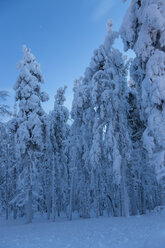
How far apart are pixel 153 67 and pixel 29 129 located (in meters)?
12.3

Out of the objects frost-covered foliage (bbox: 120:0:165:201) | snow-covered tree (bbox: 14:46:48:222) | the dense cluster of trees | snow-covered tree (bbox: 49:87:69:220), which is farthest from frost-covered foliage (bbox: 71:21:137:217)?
frost-covered foliage (bbox: 120:0:165:201)

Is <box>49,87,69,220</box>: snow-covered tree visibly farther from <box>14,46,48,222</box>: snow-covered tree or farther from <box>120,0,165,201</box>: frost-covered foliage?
<box>120,0,165,201</box>: frost-covered foliage

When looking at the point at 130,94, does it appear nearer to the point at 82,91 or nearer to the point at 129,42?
the point at 82,91

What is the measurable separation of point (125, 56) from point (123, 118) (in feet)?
25.3

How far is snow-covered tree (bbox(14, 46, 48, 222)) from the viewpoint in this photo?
17.6 m

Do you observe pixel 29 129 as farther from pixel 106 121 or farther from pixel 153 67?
pixel 153 67

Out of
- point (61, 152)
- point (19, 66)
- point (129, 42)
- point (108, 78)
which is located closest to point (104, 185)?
point (61, 152)

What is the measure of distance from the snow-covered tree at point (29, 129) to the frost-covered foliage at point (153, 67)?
35.0 feet

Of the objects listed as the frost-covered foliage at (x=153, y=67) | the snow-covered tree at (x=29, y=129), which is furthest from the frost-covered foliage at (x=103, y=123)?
the frost-covered foliage at (x=153, y=67)

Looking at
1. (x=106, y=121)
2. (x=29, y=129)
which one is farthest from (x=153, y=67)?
(x=29, y=129)

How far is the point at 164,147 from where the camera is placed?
9.27 m

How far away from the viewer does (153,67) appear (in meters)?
9.72

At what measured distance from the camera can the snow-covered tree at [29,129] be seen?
17.6 meters

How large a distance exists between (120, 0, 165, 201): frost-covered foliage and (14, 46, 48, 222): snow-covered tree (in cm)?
1067
